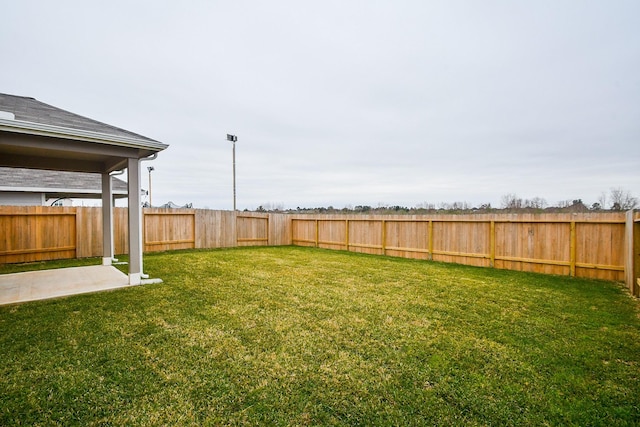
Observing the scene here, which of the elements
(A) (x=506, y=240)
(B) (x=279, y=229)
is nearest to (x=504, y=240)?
(A) (x=506, y=240)

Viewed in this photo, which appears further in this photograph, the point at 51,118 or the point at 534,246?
the point at 534,246

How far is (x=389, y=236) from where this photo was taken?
32.9ft

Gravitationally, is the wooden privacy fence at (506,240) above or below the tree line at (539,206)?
below

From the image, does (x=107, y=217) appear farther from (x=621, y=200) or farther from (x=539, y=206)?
(x=621, y=200)

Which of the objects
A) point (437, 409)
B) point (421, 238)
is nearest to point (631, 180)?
point (421, 238)

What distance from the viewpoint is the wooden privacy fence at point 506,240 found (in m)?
6.07

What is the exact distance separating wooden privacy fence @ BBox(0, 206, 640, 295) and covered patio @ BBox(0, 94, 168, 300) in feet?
9.20

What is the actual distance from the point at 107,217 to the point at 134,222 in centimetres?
256

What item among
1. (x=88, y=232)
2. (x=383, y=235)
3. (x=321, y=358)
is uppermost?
(x=88, y=232)

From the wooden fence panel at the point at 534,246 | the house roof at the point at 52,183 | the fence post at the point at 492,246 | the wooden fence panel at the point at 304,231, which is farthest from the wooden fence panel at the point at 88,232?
the wooden fence panel at the point at 534,246

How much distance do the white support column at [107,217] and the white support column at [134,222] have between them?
2200mm

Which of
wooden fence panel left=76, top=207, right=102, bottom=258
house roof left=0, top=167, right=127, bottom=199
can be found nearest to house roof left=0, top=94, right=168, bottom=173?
wooden fence panel left=76, top=207, right=102, bottom=258

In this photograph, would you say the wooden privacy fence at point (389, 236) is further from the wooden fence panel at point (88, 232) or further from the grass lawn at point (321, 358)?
the grass lawn at point (321, 358)

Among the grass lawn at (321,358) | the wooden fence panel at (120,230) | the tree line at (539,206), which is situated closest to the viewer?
the grass lawn at (321,358)
